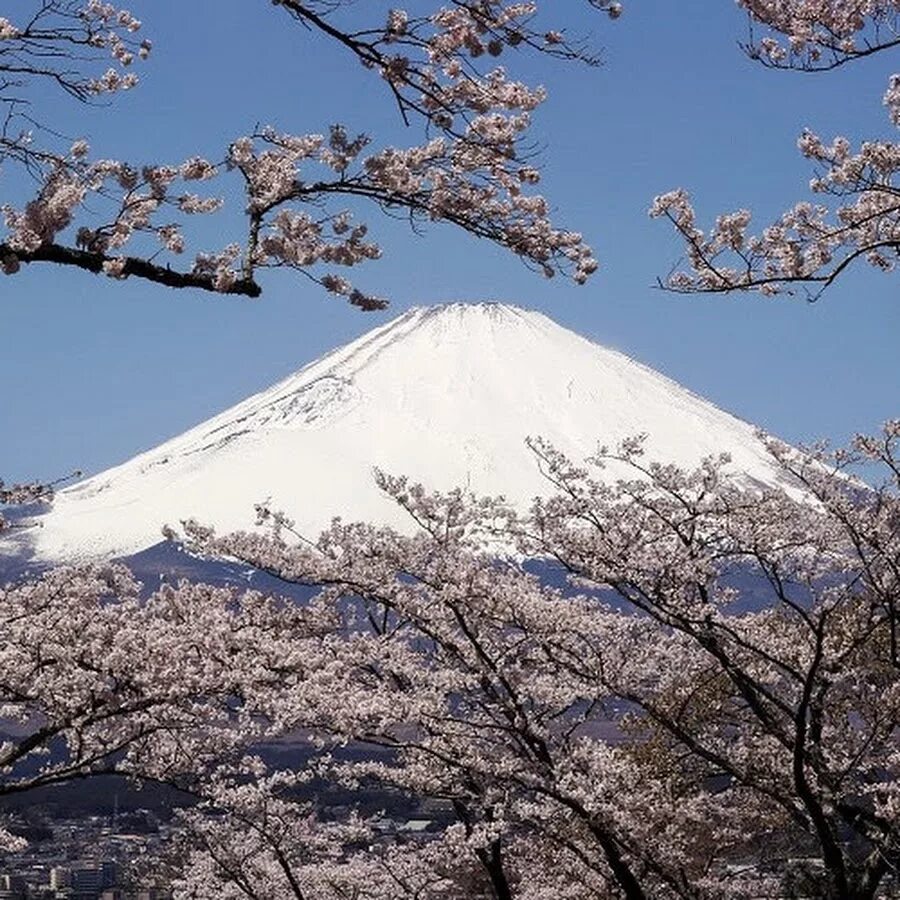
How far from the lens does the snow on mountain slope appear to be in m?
140

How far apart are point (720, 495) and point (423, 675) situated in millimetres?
1998

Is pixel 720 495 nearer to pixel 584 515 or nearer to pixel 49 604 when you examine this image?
pixel 584 515

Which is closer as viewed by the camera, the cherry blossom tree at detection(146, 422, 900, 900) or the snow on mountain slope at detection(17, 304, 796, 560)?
the cherry blossom tree at detection(146, 422, 900, 900)

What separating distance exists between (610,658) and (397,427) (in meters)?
150

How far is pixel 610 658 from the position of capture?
8.06 m

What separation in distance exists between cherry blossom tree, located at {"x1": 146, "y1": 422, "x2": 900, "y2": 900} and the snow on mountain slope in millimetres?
121151

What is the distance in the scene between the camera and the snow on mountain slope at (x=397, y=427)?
140 metres

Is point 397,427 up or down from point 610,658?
up

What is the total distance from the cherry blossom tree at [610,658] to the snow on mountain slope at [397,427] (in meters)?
121

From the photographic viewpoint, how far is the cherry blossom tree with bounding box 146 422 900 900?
7629 millimetres

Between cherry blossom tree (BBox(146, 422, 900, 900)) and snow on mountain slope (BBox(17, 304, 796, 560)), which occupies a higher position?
snow on mountain slope (BBox(17, 304, 796, 560))

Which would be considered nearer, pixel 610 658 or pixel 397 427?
pixel 610 658

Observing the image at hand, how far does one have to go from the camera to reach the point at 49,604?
309 inches

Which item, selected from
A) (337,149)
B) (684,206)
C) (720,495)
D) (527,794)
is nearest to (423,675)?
(527,794)
